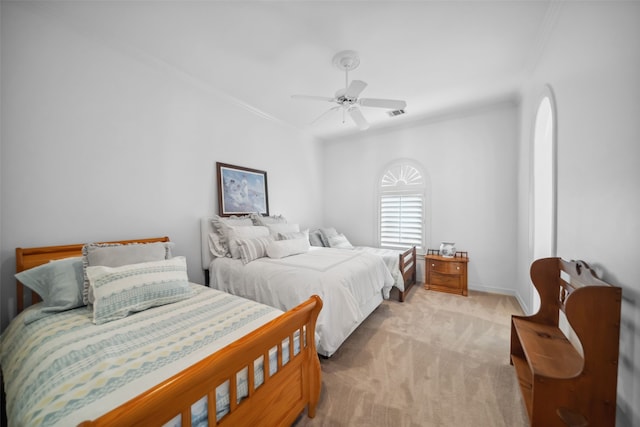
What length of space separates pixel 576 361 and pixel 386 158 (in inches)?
145

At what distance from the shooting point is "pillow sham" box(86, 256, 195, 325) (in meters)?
1.43

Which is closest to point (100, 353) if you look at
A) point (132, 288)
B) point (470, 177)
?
point (132, 288)

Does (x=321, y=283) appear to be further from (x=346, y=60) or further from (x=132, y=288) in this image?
(x=346, y=60)

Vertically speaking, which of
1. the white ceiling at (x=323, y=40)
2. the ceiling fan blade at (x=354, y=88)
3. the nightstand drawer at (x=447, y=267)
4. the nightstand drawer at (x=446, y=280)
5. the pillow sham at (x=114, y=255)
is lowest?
the nightstand drawer at (x=446, y=280)

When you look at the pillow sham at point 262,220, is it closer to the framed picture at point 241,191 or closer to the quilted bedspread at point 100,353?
the framed picture at point 241,191

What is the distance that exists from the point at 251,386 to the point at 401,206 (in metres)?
3.81

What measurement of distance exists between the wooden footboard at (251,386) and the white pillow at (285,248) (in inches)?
52.7

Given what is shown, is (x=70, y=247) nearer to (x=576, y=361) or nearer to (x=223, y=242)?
(x=223, y=242)

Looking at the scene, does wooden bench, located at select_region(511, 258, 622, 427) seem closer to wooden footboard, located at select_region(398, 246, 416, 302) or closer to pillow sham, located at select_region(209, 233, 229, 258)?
wooden footboard, located at select_region(398, 246, 416, 302)

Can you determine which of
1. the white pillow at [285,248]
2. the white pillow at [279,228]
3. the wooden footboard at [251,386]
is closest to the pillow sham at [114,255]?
the white pillow at [285,248]

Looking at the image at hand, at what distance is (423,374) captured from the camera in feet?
6.13

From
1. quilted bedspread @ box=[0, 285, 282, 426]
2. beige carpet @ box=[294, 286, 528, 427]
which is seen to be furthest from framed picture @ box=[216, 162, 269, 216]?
beige carpet @ box=[294, 286, 528, 427]

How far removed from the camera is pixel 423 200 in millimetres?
4105

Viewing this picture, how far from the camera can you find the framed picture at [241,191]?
3135mm
